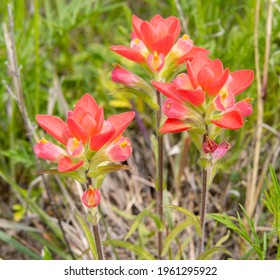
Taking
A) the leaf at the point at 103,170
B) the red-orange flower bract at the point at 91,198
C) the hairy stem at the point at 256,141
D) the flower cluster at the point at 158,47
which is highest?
the flower cluster at the point at 158,47

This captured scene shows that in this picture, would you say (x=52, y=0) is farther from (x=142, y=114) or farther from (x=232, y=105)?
(x=232, y=105)

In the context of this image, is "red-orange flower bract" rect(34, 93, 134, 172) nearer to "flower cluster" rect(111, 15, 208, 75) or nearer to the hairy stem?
"flower cluster" rect(111, 15, 208, 75)

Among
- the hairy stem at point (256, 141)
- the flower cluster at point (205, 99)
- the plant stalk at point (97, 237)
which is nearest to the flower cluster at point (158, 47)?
the flower cluster at point (205, 99)

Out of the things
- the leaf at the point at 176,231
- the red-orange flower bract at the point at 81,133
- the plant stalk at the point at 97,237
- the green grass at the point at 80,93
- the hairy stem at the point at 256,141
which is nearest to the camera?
the red-orange flower bract at the point at 81,133

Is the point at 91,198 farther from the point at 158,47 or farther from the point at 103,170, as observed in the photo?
the point at 158,47

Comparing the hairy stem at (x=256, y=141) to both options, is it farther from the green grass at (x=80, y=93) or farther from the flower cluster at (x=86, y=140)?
the flower cluster at (x=86, y=140)

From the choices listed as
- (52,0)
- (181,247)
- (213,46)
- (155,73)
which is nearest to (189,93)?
(155,73)
